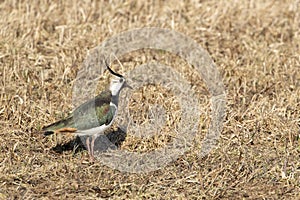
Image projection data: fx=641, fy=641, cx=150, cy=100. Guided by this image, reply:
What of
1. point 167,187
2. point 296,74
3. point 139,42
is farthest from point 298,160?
point 139,42

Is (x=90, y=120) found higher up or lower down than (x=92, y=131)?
higher up

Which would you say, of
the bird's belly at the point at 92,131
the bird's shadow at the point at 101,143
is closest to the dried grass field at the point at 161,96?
the bird's shadow at the point at 101,143

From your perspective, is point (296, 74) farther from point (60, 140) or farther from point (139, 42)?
point (60, 140)

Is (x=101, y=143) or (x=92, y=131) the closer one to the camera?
(x=92, y=131)

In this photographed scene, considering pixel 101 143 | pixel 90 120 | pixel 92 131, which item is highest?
pixel 90 120

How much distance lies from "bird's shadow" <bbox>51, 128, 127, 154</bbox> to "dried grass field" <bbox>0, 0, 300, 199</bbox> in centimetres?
3

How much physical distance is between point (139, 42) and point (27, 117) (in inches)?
93.3

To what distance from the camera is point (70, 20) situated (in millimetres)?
8430

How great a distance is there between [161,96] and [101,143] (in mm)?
973

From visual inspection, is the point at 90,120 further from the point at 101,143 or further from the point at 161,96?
the point at 161,96

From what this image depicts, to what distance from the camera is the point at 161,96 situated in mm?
6625

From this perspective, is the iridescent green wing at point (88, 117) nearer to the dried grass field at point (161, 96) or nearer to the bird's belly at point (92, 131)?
the bird's belly at point (92, 131)

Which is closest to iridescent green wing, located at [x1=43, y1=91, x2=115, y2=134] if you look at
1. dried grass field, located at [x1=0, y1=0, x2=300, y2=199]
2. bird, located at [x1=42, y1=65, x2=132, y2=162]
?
bird, located at [x1=42, y1=65, x2=132, y2=162]

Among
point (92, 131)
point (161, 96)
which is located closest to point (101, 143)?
point (92, 131)
